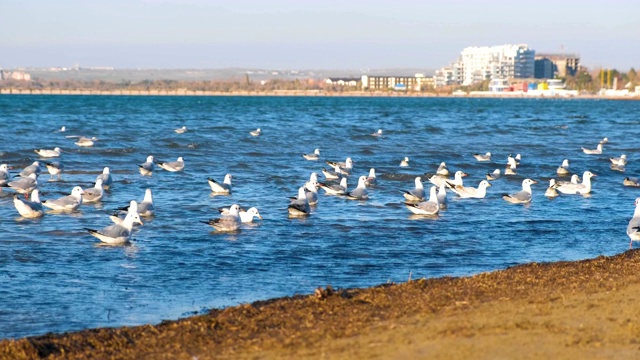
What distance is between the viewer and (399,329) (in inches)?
322

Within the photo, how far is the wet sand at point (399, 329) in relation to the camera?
296 inches

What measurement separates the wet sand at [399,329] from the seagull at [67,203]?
32.9 feet

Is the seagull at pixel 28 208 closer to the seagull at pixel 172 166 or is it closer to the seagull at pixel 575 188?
the seagull at pixel 172 166

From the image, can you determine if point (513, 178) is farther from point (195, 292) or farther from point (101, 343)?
point (101, 343)

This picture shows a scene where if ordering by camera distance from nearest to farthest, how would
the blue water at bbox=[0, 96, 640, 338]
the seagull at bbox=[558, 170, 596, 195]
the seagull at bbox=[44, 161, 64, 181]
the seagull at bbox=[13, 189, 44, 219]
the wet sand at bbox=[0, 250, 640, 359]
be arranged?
the wet sand at bbox=[0, 250, 640, 359] → the blue water at bbox=[0, 96, 640, 338] → the seagull at bbox=[13, 189, 44, 219] → the seagull at bbox=[558, 170, 596, 195] → the seagull at bbox=[44, 161, 64, 181]

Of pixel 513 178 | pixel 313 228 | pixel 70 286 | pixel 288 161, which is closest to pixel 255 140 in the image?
pixel 288 161

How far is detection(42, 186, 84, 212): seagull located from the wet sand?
395 inches

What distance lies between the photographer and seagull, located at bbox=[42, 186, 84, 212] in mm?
19047

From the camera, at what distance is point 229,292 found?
11.4 metres

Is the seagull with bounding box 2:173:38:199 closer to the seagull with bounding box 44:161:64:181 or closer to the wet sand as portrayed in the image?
the seagull with bounding box 44:161:64:181

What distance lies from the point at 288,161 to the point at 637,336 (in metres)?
27.0

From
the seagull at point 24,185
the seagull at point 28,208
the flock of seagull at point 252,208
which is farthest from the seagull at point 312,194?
the seagull at point 24,185

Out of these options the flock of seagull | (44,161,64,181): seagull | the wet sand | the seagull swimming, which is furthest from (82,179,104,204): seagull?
the wet sand

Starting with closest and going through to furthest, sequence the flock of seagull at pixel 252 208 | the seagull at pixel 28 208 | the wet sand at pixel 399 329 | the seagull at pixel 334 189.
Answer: the wet sand at pixel 399 329 < the flock of seagull at pixel 252 208 < the seagull at pixel 28 208 < the seagull at pixel 334 189
